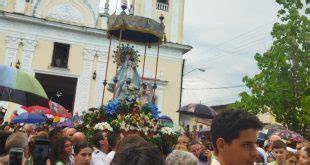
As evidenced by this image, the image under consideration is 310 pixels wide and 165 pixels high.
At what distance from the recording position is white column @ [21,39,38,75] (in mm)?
24672

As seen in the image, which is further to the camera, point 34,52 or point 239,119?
point 34,52

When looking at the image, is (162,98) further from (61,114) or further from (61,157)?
(61,157)

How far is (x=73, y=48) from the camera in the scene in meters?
26.1

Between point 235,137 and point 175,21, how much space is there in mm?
26539

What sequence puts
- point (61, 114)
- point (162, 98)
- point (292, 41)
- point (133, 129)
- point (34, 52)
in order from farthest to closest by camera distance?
1. point (162, 98)
2. point (34, 52)
3. point (292, 41)
4. point (61, 114)
5. point (133, 129)

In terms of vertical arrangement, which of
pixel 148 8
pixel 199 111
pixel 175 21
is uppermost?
pixel 148 8

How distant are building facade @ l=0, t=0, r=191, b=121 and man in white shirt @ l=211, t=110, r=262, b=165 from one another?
72.6 feet

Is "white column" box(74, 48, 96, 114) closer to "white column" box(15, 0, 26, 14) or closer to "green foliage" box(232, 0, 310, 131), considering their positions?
"white column" box(15, 0, 26, 14)

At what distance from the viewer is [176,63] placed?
2825 cm

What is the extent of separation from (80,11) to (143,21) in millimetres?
15327

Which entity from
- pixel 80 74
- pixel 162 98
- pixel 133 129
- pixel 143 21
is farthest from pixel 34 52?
pixel 133 129

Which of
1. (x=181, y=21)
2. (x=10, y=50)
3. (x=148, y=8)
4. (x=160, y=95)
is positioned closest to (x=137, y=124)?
(x=10, y=50)

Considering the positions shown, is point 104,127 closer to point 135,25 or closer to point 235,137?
point 135,25

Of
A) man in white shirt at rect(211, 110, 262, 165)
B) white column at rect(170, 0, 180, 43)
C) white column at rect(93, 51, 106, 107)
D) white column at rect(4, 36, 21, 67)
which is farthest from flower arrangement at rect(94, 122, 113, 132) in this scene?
white column at rect(170, 0, 180, 43)
